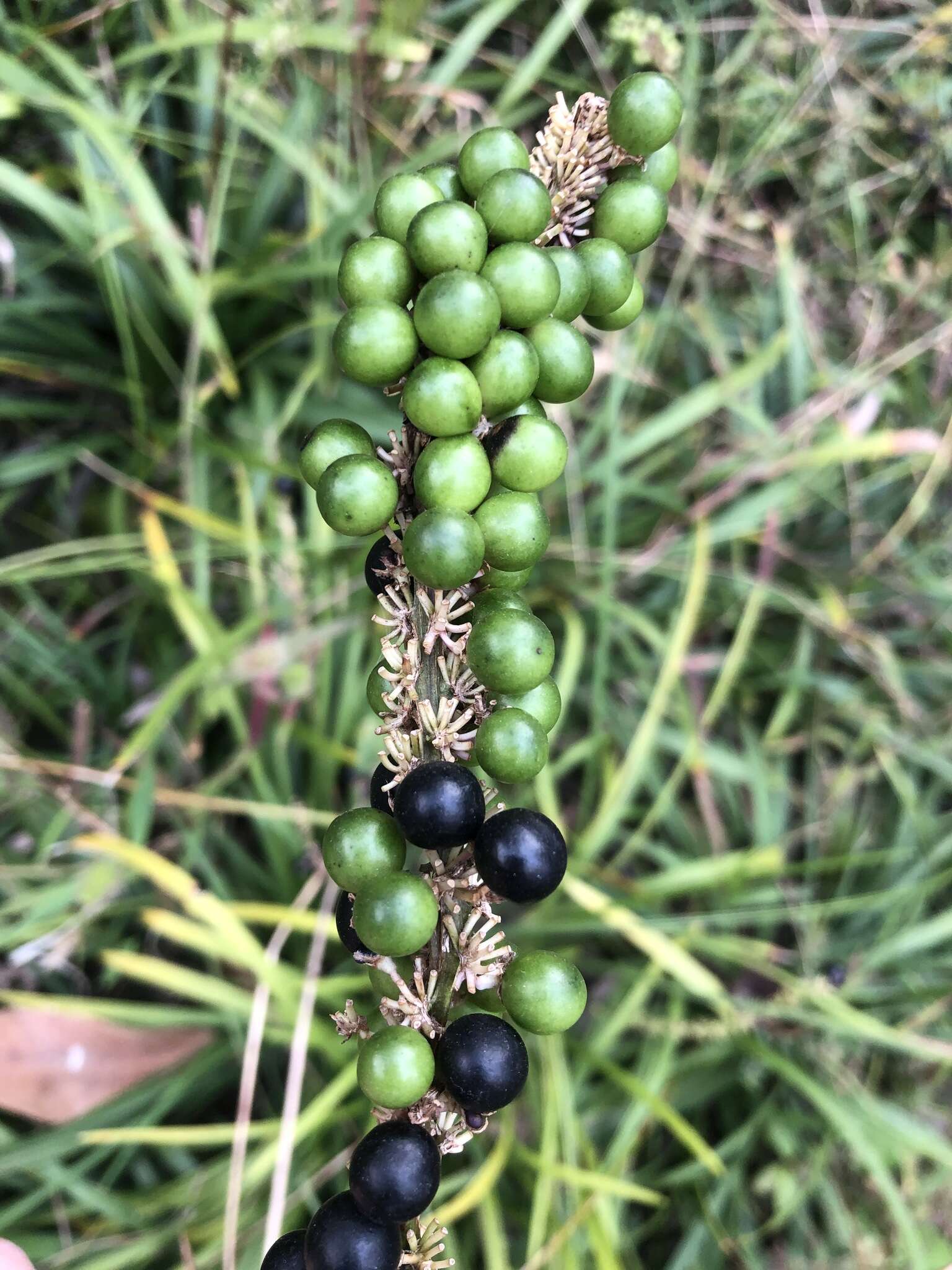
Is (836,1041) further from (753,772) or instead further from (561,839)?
(561,839)

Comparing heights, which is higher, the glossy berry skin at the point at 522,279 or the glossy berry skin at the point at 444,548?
the glossy berry skin at the point at 522,279

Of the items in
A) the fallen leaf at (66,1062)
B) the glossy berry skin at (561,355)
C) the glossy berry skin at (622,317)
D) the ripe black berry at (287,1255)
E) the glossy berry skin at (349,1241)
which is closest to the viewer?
the glossy berry skin at (349,1241)

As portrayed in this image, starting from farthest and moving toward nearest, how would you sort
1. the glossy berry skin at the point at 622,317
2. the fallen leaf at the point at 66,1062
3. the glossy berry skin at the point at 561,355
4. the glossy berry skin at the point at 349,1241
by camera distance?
the fallen leaf at the point at 66,1062
the glossy berry skin at the point at 622,317
the glossy berry skin at the point at 561,355
the glossy berry skin at the point at 349,1241

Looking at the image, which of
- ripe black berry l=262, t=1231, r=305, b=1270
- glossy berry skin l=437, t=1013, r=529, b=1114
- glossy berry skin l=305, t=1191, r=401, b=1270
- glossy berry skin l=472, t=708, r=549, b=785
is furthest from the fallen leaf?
glossy berry skin l=472, t=708, r=549, b=785

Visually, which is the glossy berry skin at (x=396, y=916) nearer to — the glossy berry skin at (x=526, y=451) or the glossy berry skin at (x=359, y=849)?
the glossy berry skin at (x=359, y=849)

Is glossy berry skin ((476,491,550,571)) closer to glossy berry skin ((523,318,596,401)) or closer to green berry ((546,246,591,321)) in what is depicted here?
glossy berry skin ((523,318,596,401))

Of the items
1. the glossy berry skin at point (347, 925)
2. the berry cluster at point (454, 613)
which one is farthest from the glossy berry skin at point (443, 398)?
the glossy berry skin at point (347, 925)

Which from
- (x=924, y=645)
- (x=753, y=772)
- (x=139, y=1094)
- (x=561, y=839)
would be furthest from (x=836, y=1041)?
(x=561, y=839)

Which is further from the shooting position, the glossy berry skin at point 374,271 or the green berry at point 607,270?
the green berry at point 607,270
